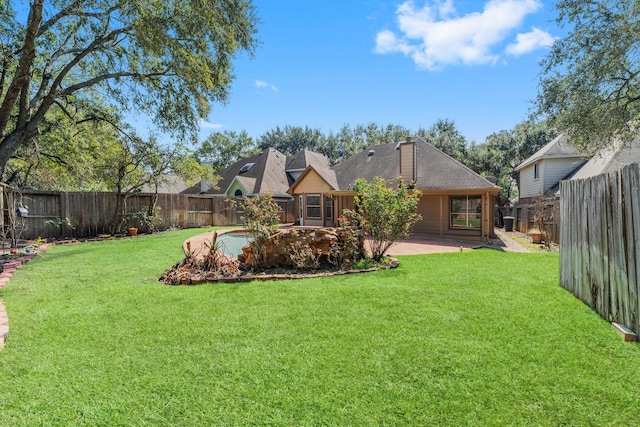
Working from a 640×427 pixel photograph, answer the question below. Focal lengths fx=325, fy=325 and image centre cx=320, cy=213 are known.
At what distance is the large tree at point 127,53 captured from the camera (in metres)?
8.06

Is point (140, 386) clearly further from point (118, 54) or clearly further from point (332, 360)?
point (118, 54)

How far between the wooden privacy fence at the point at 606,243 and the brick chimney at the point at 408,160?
34.9 ft

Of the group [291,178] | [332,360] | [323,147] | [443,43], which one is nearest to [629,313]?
[332,360]

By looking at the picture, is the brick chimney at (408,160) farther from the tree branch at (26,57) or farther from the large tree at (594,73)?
the tree branch at (26,57)

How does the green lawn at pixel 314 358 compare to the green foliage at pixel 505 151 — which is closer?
the green lawn at pixel 314 358

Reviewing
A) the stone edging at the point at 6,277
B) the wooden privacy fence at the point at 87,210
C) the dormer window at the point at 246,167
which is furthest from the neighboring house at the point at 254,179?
the stone edging at the point at 6,277

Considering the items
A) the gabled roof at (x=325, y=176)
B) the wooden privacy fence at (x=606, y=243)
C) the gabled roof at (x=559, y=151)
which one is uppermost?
the gabled roof at (x=559, y=151)

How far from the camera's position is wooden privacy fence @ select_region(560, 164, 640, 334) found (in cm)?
365

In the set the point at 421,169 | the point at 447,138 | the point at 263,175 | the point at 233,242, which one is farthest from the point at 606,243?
the point at 447,138

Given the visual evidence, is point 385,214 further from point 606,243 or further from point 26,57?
point 26,57

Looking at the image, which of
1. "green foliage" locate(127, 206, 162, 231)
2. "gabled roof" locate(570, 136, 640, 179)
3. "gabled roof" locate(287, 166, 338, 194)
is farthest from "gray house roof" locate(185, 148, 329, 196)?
"gabled roof" locate(570, 136, 640, 179)

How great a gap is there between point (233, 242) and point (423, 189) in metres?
9.02

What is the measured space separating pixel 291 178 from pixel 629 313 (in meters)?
26.0

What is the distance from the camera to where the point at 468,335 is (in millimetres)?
3773
